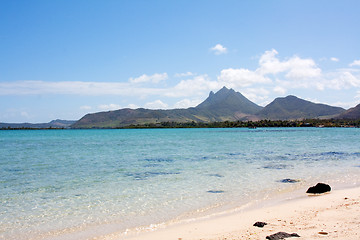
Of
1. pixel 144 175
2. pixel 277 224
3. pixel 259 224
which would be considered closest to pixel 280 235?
pixel 259 224

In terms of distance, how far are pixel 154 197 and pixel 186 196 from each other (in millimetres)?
1831

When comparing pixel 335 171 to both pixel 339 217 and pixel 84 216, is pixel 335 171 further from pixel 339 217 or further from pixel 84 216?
pixel 84 216

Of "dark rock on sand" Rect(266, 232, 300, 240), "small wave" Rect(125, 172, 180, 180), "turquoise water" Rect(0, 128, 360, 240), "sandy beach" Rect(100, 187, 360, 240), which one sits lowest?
"small wave" Rect(125, 172, 180, 180)

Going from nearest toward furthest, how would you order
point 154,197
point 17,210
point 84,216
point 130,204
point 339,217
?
point 339,217
point 84,216
point 17,210
point 130,204
point 154,197

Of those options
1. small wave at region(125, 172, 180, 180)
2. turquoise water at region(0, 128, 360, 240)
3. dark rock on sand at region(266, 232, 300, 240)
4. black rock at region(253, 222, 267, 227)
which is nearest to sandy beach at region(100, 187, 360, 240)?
black rock at region(253, 222, 267, 227)

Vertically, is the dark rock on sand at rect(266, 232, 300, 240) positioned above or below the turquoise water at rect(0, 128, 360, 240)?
above

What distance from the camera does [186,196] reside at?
57.4ft

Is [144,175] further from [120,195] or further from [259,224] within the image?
[259,224]

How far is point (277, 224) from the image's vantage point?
11.2m

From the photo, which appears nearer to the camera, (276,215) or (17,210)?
(276,215)

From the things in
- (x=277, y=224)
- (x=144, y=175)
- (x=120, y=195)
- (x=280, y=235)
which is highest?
(x=280, y=235)

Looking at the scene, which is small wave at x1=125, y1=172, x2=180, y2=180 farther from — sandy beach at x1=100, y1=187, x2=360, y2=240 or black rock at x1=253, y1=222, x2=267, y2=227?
black rock at x1=253, y1=222, x2=267, y2=227

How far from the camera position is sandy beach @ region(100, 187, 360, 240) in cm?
996

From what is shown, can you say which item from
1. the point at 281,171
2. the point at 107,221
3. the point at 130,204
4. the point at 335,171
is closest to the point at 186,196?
the point at 130,204
